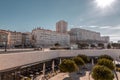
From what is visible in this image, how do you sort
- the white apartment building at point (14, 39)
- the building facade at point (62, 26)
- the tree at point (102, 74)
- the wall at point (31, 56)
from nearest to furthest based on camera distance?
1. the wall at point (31, 56)
2. the tree at point (102, 74)
3. the white apartment building at point (14, 39)
4. the building facade at point (62, 26)

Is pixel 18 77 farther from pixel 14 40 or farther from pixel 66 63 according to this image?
pixel 14 40

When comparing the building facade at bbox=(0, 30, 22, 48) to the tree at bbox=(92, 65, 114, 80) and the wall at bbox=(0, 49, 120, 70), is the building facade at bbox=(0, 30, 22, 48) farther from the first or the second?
the tree at bbox=(92, 65, 114, 80)

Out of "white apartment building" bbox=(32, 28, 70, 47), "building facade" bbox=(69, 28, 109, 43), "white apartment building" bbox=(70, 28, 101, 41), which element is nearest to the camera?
"white apartment building" bbox=(32, 28, 70, 47)

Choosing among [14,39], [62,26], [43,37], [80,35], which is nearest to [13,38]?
[14,39]

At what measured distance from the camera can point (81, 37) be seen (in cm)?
14462

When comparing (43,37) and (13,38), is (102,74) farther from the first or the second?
(43,37)

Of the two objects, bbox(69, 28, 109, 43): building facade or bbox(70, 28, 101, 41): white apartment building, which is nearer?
bbox(69, 28, 109, 43): building facade

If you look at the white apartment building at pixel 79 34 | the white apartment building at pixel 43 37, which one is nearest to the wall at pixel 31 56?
the white apartment building at pixel 43 37

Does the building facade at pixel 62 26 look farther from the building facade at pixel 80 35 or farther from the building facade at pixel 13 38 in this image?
the building facade at pixel 13 38

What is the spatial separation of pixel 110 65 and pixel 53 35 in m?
79.6

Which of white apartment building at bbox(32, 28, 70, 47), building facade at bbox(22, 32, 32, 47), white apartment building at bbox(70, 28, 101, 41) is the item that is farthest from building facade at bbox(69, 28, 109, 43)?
building facade at bbox(22, 32, 32, 47)

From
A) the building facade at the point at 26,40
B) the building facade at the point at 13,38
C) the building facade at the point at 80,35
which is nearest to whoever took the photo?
the building facade at the point at 13,38

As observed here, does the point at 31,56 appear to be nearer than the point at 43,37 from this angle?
Yes

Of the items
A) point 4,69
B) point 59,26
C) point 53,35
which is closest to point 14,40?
point 53,35
